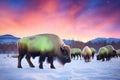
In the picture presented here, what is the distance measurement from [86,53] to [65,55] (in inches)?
10.7

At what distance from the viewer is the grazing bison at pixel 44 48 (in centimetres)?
244

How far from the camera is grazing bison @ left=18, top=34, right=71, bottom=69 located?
244 centimetres

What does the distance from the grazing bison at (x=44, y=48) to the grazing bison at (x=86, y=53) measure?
22 centimetres

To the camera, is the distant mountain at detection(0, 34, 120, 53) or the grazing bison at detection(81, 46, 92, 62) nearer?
the distant mountain at detection(0, 34, 120, 53)

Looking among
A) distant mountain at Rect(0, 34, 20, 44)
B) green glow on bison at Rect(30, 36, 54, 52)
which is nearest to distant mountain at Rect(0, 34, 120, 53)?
distant mountain at Rect(0, 34, 20, 44)

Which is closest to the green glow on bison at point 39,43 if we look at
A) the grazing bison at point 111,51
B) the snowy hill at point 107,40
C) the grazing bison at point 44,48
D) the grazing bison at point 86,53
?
the grazing bison at point 44,48

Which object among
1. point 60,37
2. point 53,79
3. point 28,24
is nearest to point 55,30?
point 60,37

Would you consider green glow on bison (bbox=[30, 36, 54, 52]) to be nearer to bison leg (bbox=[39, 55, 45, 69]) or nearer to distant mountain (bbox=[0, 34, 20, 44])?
bison leg (bbox=[39, 55, 45, 69])

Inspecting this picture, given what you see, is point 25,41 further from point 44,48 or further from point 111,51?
point 111,51

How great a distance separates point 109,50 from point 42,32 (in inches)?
30.1

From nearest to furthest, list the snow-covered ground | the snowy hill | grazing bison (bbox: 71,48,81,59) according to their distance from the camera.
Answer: the snow-covered ground < grazing bison (bbox: 71,48,81,59) < the snowy hill

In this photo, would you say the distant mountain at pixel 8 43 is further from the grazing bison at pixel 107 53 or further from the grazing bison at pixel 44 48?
the grazing bison at pixel 107 53

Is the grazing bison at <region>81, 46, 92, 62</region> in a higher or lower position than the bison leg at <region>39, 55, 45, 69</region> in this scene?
higher

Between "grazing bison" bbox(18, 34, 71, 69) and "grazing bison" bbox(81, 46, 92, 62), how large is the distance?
223mm
